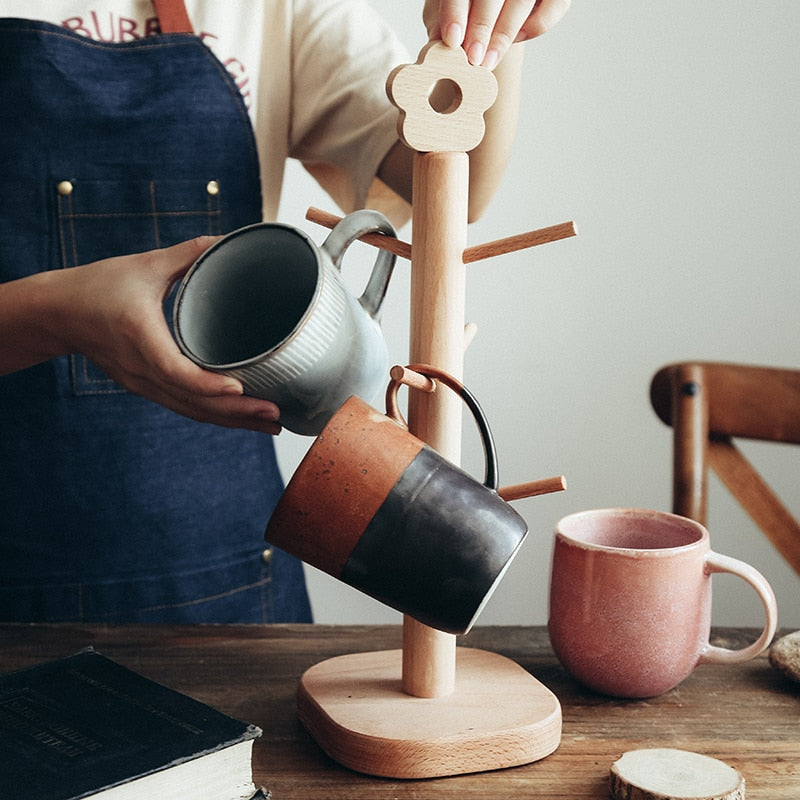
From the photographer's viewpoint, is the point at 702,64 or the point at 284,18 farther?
the point at 702,64

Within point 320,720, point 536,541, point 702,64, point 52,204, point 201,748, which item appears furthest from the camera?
point 536,541

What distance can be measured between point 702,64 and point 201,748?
1350mm

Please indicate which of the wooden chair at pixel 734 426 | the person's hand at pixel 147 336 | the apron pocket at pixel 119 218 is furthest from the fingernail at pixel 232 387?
the wooden chair at pixel 734 426

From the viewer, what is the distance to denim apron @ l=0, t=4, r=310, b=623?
0.98 m

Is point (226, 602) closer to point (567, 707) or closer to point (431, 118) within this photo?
point (567, 707)

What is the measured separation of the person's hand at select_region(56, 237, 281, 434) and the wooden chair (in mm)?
619

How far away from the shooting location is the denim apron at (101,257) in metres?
0.98

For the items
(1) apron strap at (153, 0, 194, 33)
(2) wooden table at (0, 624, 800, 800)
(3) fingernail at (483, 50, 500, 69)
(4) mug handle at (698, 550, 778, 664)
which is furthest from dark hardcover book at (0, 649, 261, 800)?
(1) apron strap at (153, 0, 194, 33)

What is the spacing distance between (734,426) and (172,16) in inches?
29.3

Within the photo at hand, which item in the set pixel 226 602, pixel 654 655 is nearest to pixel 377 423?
pixel 654 655

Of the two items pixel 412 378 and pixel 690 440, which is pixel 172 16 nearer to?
pixel 412 378

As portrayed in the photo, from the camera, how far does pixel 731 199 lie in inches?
62.7

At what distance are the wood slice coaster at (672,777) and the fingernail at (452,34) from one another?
454 millimetres

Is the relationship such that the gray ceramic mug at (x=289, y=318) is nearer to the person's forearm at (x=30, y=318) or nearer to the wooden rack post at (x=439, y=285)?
the wooden rack post at (x=439, y=285)
